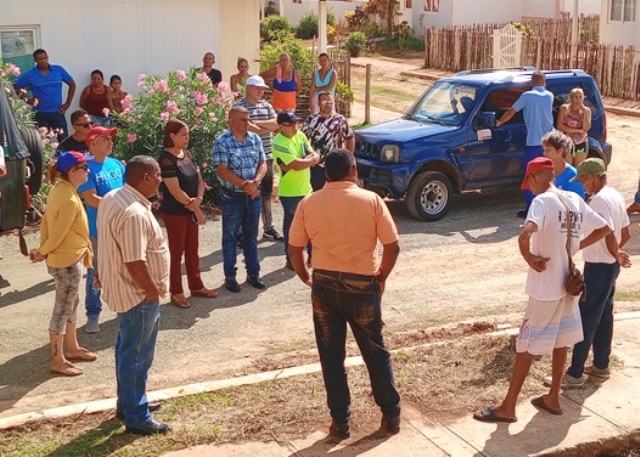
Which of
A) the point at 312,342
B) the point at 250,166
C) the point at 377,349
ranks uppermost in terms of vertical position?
the point at 250,166

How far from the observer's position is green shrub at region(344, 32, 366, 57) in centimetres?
3768

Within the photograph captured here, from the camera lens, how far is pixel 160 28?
636 inches

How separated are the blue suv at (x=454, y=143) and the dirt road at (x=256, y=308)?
0.51m

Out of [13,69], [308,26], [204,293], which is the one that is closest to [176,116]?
[13,69]

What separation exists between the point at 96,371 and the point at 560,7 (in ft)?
109

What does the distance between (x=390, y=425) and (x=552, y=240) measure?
5.46ft

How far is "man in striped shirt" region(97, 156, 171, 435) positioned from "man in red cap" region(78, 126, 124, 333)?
70.0 inches

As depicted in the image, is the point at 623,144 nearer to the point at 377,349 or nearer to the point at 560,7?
the point at 377,349

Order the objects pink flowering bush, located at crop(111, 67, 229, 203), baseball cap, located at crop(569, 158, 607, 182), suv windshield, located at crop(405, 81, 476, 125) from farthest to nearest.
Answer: suv windshield, located at crop(405, 81, 476, 125)
pink flowering bush, located at crop(111, 67, 229, 203)
baseball cap, located at crop(569, 158, 607, 182)

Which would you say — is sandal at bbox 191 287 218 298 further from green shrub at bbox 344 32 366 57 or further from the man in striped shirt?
green shrub at bbox 344 32 366 57

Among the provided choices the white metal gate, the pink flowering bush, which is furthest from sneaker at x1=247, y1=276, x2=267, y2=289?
the white metal gate

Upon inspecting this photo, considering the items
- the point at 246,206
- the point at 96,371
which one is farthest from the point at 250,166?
the point at 96,371

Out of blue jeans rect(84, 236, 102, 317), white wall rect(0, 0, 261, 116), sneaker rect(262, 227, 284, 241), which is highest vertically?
white wall rect(0, 0, 261, 116)

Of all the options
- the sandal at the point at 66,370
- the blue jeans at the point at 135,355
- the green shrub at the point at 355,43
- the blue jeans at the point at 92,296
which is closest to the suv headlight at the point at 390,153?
the blue jeans at the point at 92,296
